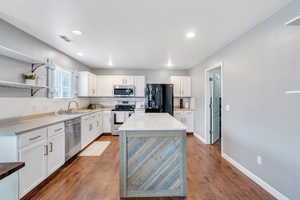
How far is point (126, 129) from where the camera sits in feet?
6.39

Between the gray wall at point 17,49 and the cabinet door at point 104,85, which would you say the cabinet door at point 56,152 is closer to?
the gray wall at point 17,49

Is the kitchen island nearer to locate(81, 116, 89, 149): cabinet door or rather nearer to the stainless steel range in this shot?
locate(81, 116, 89, 149): cabinet door

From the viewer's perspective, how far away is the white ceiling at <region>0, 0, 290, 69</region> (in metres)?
1.90

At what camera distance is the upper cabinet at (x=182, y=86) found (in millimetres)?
5688

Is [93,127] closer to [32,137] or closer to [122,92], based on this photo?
[122,92]

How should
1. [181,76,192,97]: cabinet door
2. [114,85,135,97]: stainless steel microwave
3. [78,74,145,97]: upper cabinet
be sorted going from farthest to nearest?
1. [181,76,192,97]: cabinet door
2. [78,74,145,97]: upper cabinet
3. [114,85,135,97]: stainless steel microwave

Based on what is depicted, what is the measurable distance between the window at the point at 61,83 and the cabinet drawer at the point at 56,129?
968 millimetres

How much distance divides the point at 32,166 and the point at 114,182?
1130 mm

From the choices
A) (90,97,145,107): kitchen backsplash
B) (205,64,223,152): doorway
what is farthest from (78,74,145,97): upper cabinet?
(205,64,223,152): doorway

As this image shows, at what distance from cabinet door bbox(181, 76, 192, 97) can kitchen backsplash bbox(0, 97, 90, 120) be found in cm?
392

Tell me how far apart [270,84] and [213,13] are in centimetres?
125

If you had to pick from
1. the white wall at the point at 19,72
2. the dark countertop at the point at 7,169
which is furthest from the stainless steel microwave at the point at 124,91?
the dark countertop at the point at 7,169

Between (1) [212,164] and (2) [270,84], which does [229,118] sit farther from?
(2) [270,84]

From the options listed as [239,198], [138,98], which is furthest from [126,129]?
[138,98]
